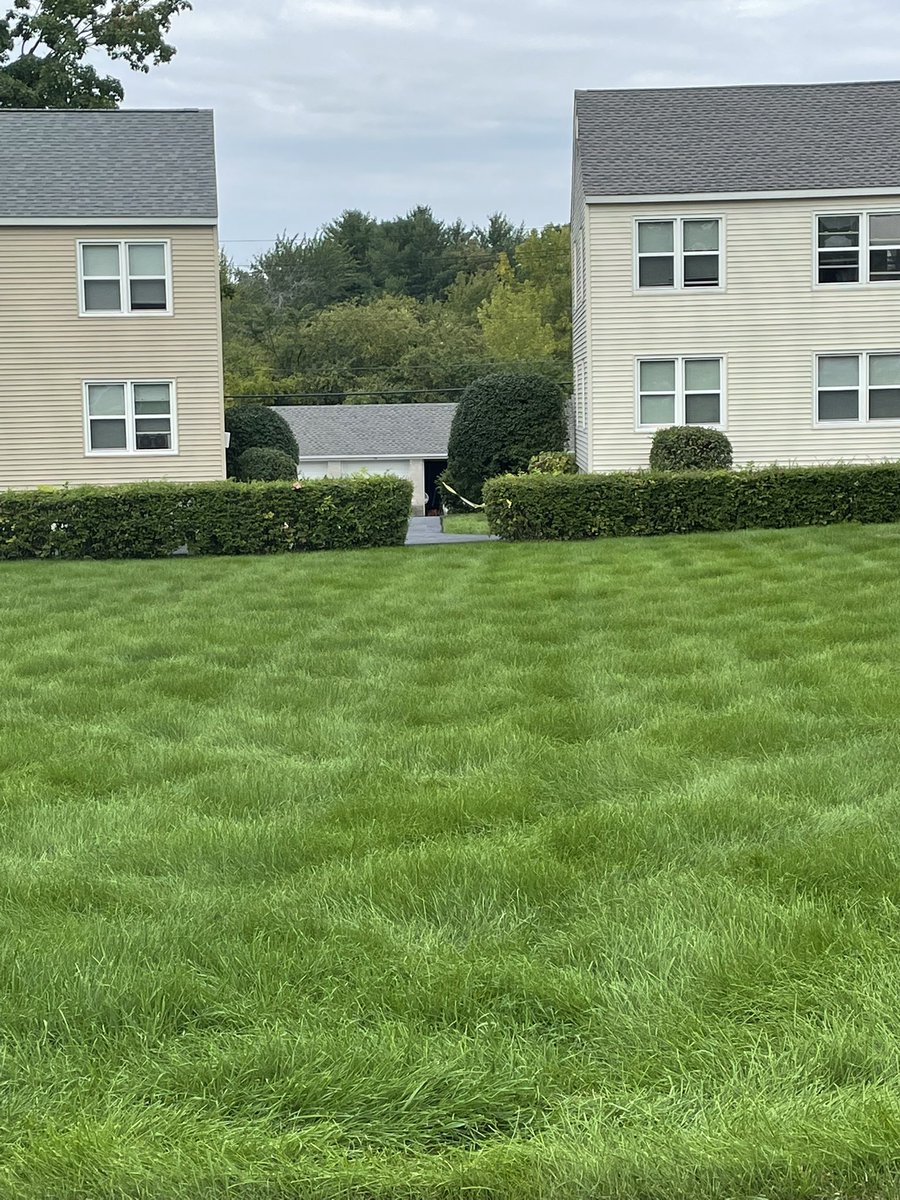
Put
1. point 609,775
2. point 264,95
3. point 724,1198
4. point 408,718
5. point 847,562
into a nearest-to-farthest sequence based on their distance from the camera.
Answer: point 724,1198 < point 609,775 < point 408,718 < point 847,562 < point 264,95

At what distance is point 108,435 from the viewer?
84.4 feet

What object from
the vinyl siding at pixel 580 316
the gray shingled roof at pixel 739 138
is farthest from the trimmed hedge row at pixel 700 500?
the gray shingled roof at pixel 739 138

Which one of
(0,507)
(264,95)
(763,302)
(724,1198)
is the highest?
(264,95)

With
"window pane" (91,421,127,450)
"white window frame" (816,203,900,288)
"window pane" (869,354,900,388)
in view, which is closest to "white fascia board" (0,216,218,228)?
"window pane" (91,421,127,450)

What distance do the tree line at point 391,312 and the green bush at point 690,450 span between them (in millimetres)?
29533

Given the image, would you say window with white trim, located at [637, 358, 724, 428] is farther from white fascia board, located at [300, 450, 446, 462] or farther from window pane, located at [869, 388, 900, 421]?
white fascia board, located at [300, 450, 446, 462]

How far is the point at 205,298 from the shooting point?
25609mm

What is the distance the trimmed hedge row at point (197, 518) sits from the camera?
702 inches

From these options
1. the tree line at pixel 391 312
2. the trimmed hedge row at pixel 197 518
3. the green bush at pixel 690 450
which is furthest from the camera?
the tree line at pixel 391 312

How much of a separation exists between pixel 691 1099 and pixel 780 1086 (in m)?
0.22

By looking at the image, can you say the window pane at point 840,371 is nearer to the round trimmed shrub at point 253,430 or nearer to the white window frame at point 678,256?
the white window frame at point 678,256

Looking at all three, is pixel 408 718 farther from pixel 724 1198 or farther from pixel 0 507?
pixel 0 507

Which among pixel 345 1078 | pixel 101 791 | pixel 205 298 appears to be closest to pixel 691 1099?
pixel 345 1078

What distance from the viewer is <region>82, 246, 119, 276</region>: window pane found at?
25562mm
